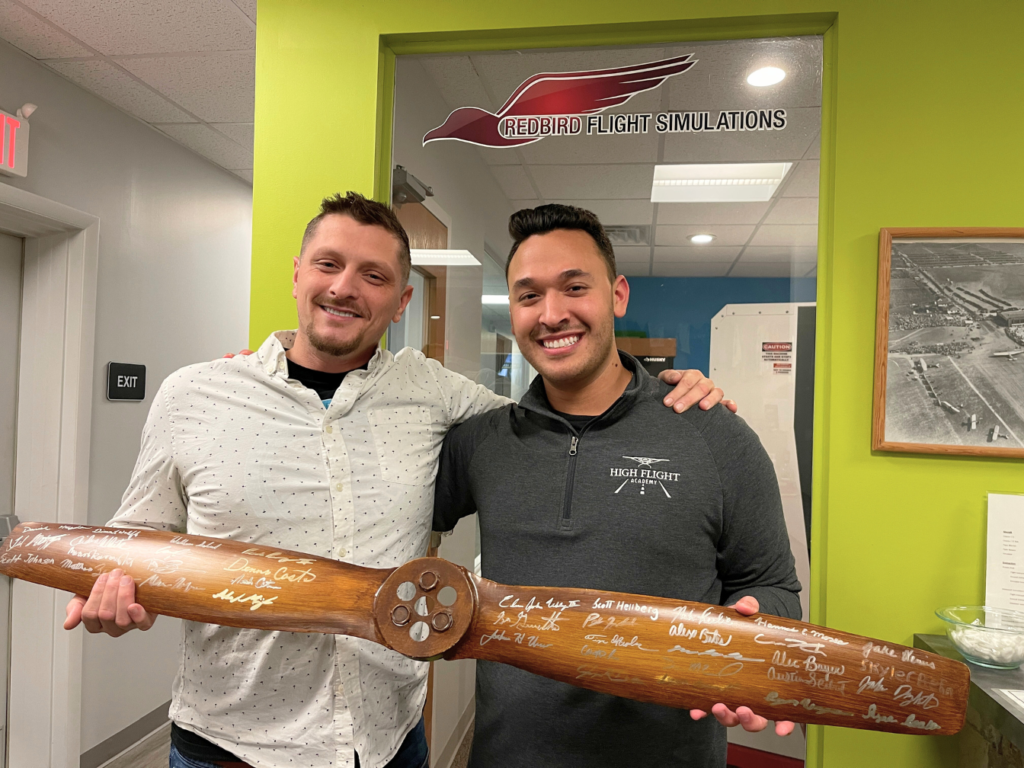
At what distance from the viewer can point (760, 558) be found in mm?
1293

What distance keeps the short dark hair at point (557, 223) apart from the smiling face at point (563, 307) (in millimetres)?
14

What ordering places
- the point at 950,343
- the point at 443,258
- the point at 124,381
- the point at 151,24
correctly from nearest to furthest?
the point at 950,343
the point at 443,258
the point at 151,24
the point at 124,381

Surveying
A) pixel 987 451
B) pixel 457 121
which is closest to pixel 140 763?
pixel 457 121

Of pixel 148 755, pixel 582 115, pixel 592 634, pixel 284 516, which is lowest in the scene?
pixel 148 755

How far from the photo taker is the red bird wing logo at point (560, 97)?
73.7 inches

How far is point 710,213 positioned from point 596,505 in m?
1.05

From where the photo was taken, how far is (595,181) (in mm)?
1929

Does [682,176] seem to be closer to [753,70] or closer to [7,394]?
[753,70]

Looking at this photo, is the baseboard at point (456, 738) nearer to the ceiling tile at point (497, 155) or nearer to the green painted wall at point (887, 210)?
the green painted wall at point (887, 210)

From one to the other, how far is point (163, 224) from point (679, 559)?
135 inches

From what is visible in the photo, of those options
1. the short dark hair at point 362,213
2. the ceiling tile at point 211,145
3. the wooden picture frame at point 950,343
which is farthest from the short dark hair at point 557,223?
the ceiling tile at point 211,145

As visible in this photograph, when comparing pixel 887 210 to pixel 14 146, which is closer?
pixel 887 210

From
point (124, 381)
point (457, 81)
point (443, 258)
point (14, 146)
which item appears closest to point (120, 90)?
point (14, 146)

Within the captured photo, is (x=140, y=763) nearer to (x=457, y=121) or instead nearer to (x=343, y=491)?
(x=343, y=491)
